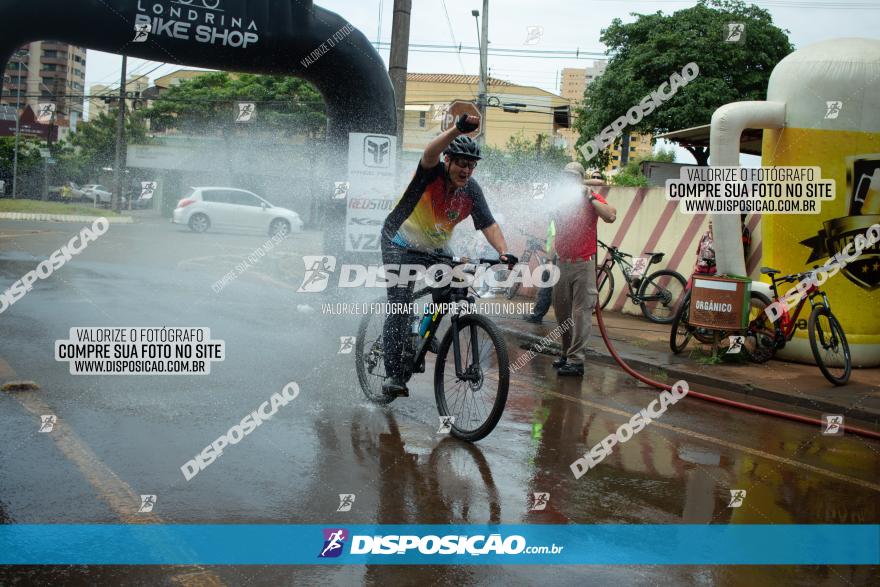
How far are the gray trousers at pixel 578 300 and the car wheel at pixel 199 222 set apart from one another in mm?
23320

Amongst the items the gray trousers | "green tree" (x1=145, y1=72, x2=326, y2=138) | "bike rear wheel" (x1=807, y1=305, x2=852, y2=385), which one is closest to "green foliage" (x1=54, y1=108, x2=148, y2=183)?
"green tree" (x1=145, y1=72, x2=326, y2=138)

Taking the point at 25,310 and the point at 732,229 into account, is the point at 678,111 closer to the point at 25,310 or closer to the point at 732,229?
the point at 732,229

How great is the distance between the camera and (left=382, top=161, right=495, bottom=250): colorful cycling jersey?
237 inches

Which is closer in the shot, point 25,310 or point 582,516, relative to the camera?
point 582,516

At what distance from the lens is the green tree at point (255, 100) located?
4297 centimetres

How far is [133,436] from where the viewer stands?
216 inches

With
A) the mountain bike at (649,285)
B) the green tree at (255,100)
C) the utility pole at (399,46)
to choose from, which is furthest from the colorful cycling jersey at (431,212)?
the green tree at (255,100)

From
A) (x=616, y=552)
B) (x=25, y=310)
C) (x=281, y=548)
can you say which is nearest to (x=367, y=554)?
(x=281, y=548)

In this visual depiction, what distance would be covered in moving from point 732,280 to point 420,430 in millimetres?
4877

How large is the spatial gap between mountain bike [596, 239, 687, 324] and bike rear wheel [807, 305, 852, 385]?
12.8 ft

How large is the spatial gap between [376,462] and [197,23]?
704cm

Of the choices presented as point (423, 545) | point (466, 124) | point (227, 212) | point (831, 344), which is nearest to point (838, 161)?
point (831, 344)

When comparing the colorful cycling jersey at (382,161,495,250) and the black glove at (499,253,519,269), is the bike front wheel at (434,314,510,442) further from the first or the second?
the colorful cycling jersey at (382,161,495,250)

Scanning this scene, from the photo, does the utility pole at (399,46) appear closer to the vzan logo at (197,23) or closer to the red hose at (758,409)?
the vzan logo at (197,23)
